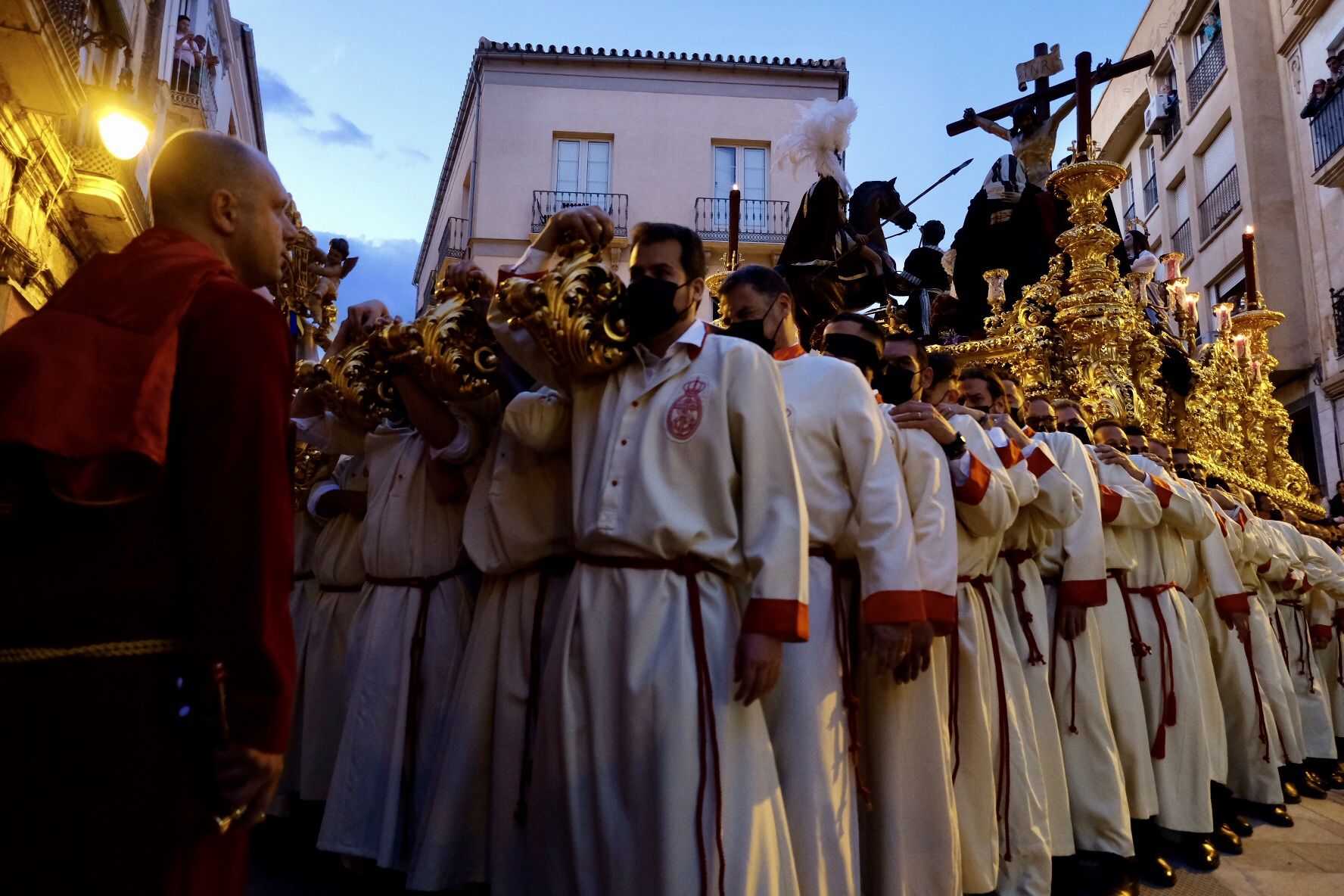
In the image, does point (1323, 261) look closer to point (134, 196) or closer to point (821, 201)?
point (821, 201)

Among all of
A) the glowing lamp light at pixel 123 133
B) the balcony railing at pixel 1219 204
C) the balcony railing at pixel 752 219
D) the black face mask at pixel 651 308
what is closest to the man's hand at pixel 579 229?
the black face mask at pixel 651 308

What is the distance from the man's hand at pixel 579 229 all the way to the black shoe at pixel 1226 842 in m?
4.25

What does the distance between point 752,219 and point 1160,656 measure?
61.5 feet

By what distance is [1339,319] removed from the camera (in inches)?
696

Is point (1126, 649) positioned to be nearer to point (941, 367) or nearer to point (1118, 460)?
point (1118, 460)

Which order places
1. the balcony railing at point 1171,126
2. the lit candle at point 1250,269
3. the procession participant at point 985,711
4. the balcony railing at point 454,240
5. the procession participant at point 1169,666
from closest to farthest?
the procession participant at point 985,711 → the procession participant at point 1169,666 → the lit candle at point 1250,269 → the balcony railing at point 454,240 → the balcony railing at point 1171,126

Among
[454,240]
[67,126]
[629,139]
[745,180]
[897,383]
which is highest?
[629,139]

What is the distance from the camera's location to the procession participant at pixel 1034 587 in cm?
387

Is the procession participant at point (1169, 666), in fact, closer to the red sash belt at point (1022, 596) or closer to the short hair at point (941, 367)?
the red sash belt at point (1022, 596)

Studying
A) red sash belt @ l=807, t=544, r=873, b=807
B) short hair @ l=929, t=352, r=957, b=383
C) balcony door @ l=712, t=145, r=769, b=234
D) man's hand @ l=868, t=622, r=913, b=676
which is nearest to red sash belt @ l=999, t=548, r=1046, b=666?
short hair @ l=929, t=352, r=957, b=383

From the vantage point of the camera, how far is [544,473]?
3146mm

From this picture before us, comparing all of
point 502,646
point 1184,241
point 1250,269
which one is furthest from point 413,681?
point 1184,241

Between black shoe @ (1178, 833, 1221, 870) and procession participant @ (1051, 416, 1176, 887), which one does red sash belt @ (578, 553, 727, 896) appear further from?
black shoe @ (1178, 833, 1221, 870)

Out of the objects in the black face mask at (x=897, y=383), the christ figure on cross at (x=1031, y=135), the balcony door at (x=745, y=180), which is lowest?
the black face mask at (x=897, y=383)
